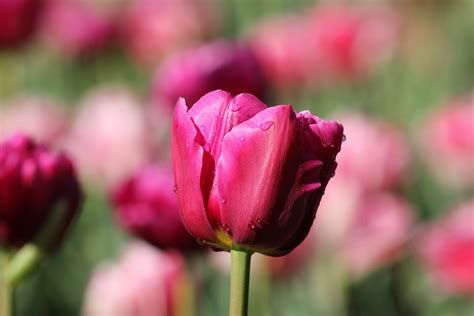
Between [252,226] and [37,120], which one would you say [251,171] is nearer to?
[252,226]

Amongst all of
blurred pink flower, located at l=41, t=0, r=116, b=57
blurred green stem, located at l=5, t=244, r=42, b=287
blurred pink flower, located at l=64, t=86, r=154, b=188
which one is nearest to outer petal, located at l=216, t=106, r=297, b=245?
blurred green stem, located at l=5, t=244, r=42, b=287

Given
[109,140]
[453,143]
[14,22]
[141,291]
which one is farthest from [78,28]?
[141,291]

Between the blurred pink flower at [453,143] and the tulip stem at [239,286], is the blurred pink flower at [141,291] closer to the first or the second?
the tulip stem at [239,286]

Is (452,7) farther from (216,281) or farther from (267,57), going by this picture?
(216,281)

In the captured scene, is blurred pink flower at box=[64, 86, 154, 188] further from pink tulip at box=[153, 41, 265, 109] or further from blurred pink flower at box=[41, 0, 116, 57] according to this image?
blurred pink flower at box=[41, 0, 116, 57]

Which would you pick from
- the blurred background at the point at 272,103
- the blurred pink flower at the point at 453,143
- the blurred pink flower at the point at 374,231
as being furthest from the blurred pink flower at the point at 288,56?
the blurred pink flower at the point at 374,231

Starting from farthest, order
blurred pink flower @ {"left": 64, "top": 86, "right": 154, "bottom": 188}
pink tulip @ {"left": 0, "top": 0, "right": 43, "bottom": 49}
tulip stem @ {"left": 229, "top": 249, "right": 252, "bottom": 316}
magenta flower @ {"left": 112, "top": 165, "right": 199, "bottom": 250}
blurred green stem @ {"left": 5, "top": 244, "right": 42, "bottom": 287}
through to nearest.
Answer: pink tulip @ {"left": 0, "top": 0, "right": 43, "bottom": 49}, blurred pink flower @ {"left": 64, "top": 86, "right": 154, "bottom": 188}, magenta flower @ {"left": 112, "top": 165, "right": 199, "bottom": 250}, blurred green stem @ {"left": 5, "top": 244, "right": 42, "bottom": 287}, tulip stem @ {"left": 229, "top": 249, "right": 252, "bottom": 316}
